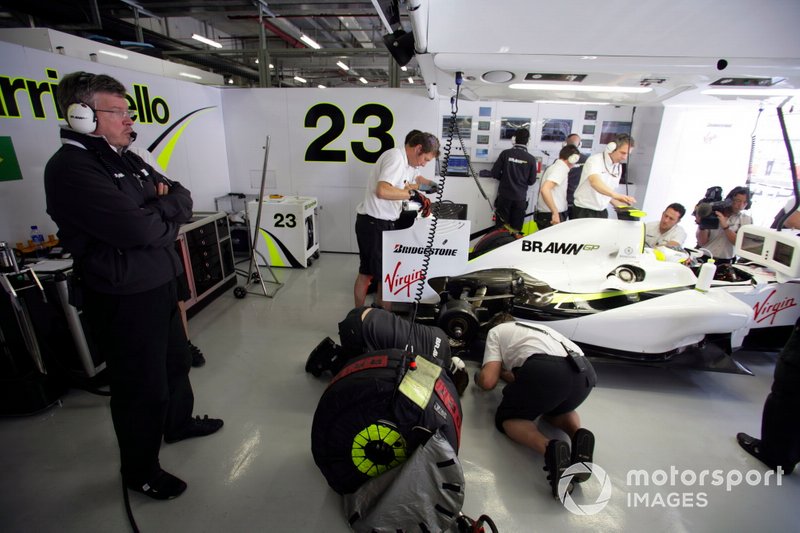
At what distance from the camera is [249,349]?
3107 millimetres

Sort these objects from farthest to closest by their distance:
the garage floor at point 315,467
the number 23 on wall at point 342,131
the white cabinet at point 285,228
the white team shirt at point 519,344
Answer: the number 23 on wall at point 342,131 < the white cabinet at point 285,228 < the white team shirt at point 519,344 < the garage floor at point 315,467

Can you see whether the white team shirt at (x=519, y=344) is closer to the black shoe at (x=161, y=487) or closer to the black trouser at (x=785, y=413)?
the black trouser at (x=785, y=413)

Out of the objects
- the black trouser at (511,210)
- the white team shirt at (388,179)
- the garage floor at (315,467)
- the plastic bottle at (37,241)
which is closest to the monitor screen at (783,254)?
the garage floor at (315,467)

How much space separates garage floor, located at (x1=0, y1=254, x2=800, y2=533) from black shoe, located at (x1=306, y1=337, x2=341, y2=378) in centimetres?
7

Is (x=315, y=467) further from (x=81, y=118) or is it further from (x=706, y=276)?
(x=706, y=276)

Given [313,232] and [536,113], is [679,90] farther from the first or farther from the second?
[536,113]

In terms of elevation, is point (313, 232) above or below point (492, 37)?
below

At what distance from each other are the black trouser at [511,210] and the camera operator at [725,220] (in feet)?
6.90

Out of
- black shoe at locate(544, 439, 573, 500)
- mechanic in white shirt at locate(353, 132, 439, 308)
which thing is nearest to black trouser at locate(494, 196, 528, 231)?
mechanic in white shirt at locate(353, 132, 439, 308)

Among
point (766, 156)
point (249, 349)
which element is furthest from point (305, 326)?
point (766, 156)

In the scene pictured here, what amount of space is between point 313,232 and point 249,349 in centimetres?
238

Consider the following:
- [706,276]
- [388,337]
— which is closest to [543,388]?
[388,337]

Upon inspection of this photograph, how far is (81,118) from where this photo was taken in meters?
1.42

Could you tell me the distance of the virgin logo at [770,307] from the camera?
2857mm
